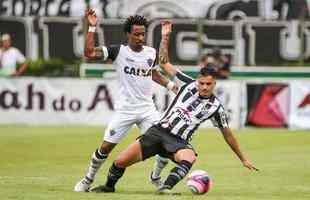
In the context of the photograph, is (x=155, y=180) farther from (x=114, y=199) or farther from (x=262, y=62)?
(x=262, y=62)

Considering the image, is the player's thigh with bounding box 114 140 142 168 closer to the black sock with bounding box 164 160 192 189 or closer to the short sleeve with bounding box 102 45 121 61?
the black sock with bounding box 164 160 192 189

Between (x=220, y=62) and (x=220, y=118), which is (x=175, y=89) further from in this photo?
(x=220, y=62)

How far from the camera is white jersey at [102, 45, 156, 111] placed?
571 inches

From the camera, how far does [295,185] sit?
1573cm

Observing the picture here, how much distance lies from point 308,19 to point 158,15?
440 centimetres

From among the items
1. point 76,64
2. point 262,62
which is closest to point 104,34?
point 76,64

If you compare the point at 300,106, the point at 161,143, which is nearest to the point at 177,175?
the point at 161,143

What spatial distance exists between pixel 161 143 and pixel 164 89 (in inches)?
501

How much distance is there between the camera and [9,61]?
28.2 m

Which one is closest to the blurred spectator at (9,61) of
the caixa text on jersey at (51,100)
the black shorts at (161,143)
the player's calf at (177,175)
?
the caixa text on jersey at (51,100)

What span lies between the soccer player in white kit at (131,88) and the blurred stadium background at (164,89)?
9.37 ft

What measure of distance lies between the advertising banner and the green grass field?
60 cm

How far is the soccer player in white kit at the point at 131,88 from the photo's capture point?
14.4m

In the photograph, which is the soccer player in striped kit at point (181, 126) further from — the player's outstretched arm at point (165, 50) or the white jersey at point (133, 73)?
the white jersey at point (133, 73)
